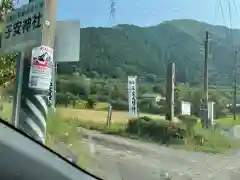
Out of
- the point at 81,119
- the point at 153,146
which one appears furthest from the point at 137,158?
the point at 81,119

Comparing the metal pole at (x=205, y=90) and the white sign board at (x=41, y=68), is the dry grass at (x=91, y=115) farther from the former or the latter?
the metal pole at (x=205, y=90)

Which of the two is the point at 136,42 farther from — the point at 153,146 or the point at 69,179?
the point at 69,179

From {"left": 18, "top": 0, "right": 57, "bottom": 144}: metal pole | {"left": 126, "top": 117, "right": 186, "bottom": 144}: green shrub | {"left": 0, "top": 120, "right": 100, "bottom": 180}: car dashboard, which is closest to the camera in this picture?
{"left": 0, "top": 120, "right": 100, "bottom": 180}: car dashboard

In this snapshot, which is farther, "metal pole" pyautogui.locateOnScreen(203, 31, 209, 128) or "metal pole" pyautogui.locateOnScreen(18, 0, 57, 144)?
"metal pole" pyautogui.locateOnScreen(203, 31, 209, 128)

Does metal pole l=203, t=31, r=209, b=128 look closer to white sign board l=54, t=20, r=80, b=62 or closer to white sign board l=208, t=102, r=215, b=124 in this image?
white sign board l=208, t=102, r=215, b=124

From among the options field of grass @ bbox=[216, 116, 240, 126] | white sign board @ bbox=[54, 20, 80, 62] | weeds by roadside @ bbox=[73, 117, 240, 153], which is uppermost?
white sign board @ bbox=[54, 20, 80, 62]

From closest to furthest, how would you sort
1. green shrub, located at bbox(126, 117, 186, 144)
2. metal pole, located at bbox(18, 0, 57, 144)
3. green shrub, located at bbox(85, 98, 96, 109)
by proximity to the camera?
metal pole, located at bbox(18, 0, 57, 144)
green shrub, located at bbox(126, 117, 186, 144)
green shrub, located at bbox(85, 98, 96, 109)

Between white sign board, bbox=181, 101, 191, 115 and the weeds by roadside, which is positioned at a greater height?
white sign board, bbox=181, 101, 191, 115

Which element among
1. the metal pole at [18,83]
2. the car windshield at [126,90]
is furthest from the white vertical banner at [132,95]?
the metal pole at [18,83]

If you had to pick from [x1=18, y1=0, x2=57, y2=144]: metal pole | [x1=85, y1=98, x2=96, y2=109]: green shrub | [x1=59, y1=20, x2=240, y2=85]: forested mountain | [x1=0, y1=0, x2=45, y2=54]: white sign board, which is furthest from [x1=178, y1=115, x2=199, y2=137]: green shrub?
[x1=0, y1=0, x2=45, y2=54]: white sign board
